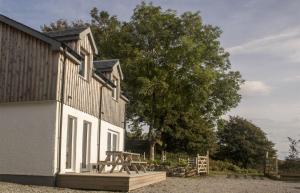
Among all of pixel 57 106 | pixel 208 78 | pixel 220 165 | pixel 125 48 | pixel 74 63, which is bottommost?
pixel 220 165

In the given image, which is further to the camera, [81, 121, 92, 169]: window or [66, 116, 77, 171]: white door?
[81, 121, 92, 169]: window

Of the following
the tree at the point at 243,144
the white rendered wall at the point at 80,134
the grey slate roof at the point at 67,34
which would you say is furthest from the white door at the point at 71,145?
the tree at the point at 243,144

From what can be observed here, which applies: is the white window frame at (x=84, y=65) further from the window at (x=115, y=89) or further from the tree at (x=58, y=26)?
the tree at (x=58, y=26)

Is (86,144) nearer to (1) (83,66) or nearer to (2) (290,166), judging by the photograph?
(1) (83,66)

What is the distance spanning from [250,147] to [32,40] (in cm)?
3846

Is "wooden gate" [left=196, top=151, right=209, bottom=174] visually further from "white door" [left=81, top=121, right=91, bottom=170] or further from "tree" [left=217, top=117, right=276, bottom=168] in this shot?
"white door" [left=81, top=121, right=91, bottom=170]

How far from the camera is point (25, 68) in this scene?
53.8ft

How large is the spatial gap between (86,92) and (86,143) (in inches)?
101

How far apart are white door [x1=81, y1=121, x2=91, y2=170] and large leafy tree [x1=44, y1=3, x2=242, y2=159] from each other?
59.5ft

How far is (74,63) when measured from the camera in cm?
1728

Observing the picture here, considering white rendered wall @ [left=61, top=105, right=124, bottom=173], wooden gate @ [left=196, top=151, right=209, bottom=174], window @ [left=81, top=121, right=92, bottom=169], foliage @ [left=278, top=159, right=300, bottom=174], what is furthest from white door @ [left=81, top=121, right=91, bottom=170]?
foliage @ [left=278, top=159, right=300, bottom=174]

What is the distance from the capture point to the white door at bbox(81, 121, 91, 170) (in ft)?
64.2

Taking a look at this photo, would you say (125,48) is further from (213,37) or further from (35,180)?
(35,180)

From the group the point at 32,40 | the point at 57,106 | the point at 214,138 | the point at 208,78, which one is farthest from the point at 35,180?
the point at 214,138
